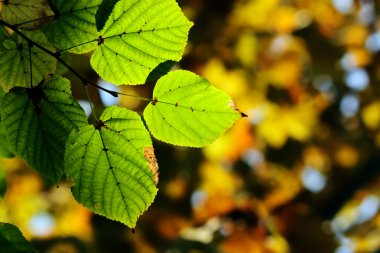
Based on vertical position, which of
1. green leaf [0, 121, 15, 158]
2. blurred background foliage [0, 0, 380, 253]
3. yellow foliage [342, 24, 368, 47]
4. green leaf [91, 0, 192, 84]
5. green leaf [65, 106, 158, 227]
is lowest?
green leaf [65, 106, 158, 227]

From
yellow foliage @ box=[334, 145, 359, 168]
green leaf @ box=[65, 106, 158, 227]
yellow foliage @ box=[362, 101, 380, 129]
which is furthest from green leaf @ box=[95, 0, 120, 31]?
yellow foliage @ box=[362, 101, 380, 129]

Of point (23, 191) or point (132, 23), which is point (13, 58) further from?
point (23, 191)

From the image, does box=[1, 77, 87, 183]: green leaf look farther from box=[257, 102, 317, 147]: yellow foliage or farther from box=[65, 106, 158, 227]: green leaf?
box=[257, 102, 317, 147]: yellow foliage

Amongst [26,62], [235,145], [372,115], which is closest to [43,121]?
[26,62]

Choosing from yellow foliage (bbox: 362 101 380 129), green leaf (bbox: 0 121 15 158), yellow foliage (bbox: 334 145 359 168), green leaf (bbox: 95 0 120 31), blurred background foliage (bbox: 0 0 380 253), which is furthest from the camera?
yellow foliage (bbox: 362 101 380 129)

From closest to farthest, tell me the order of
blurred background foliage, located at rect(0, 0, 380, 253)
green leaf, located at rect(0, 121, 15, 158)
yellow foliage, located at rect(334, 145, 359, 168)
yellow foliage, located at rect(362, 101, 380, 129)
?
1. green leaf, located at rect(0, 121, 15, 158)
2. blurred background foliage, located at rect(0, 0, 380, 253)
3. yellow foliage, located at rect(334, 145, 359, 168)
4. yellow foliage, located at rect(362, 101, 380, 129)

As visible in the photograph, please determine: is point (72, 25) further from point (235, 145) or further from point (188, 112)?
point (235, 145)

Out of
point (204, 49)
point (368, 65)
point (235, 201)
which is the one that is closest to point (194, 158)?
point (235, 201)

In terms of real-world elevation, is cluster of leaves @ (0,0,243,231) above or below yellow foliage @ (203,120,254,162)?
below

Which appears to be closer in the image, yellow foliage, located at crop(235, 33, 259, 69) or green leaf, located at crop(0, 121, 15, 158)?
green leaf, located at crop(0, 121, 15, 158)
